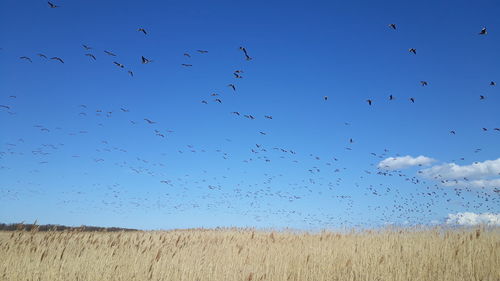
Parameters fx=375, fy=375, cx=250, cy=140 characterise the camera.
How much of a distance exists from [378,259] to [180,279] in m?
4.26

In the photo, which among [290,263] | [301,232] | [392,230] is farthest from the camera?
[301,232]

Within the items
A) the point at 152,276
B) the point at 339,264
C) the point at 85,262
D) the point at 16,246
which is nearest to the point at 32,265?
the point at 85,262

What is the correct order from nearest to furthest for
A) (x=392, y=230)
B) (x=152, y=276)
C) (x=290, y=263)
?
(x=152, y=276)
(x=290, y=263)
(x=392, y=230)

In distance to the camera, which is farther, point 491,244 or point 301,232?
point 301,232

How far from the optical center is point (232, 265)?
26.4 ft

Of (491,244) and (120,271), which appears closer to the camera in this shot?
(120,271)

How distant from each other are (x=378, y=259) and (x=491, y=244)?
312cm

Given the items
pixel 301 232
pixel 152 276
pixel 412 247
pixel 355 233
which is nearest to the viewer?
pixel 152 276

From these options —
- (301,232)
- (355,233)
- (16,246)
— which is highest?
(16,246)

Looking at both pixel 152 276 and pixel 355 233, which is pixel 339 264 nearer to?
pixel 152 276

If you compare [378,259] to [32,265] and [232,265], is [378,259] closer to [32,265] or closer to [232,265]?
[232,265]

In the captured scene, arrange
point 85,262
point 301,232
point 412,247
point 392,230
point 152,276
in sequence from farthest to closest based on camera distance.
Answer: point 301,232
point 392,230
point 412,247
point 85,262
point 152,276

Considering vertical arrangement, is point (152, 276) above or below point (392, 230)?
above

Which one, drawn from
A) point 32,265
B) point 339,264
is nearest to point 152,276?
point 32,265
